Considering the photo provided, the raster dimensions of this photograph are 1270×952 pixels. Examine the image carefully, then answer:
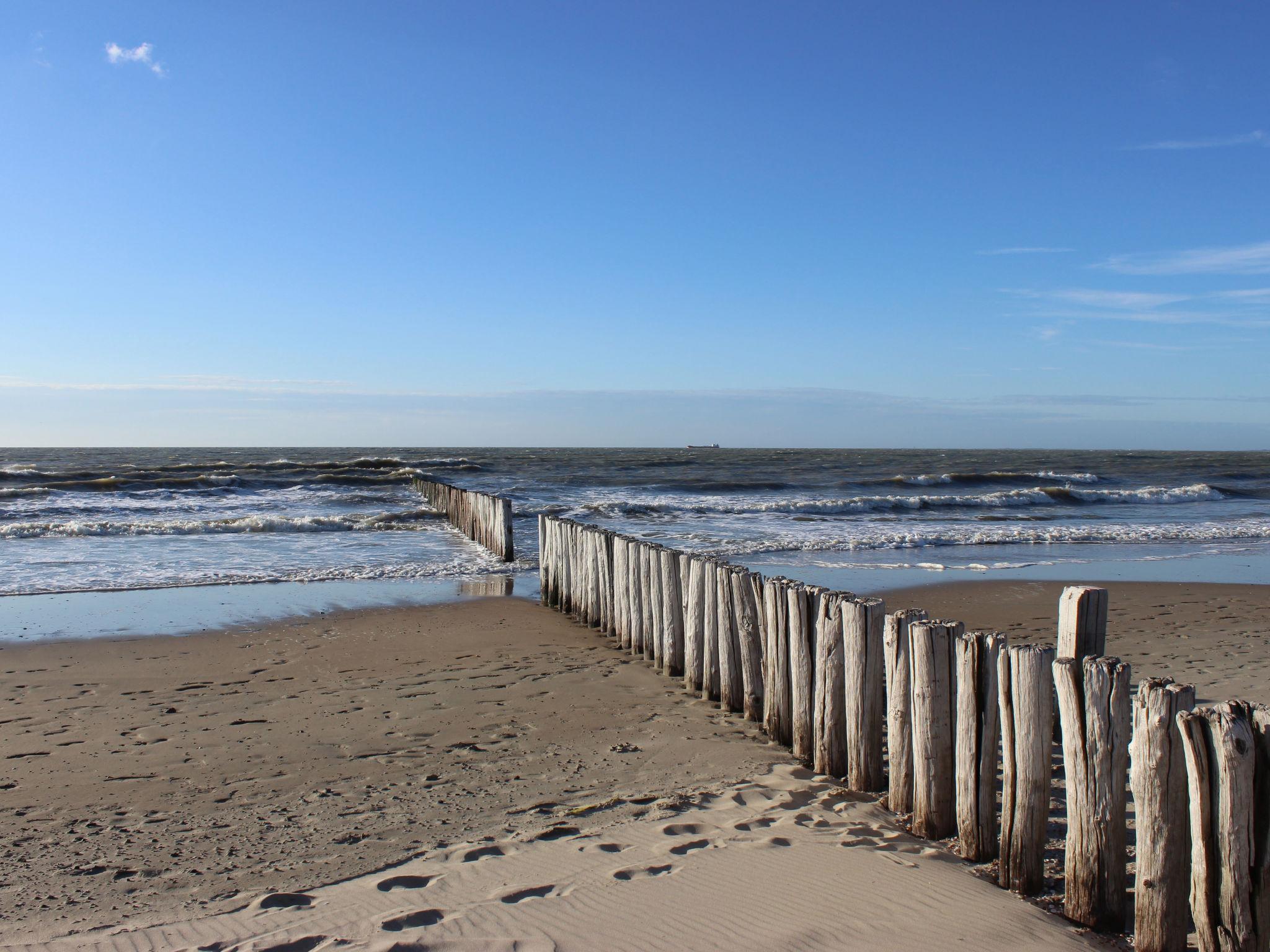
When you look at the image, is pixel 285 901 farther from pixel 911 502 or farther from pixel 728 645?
pixel 911 502

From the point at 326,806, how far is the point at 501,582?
8521mm

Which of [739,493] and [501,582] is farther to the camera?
[739,493]

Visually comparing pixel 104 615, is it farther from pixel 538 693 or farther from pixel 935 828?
pixel 935 828

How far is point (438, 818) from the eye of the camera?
446cm

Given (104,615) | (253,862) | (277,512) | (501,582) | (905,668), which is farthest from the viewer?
(277,512)

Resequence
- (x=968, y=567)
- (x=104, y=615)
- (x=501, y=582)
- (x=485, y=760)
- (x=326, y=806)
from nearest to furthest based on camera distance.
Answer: (x=326, y=806) < (x=485, y=760) < (x=104, y=615) < (x=501, y=582) < (x=968, y=567)

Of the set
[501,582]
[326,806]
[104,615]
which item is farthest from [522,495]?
[326,806]

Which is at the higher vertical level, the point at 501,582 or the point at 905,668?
the point at 905,668

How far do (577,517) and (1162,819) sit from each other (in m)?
22.4

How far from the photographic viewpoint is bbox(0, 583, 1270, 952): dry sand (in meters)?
3.30

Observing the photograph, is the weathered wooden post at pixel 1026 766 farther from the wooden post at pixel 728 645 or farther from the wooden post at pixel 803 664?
the wooden post at pixel 728 645

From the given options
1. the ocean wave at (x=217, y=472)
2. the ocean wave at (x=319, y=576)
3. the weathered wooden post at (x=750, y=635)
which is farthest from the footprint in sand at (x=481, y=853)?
the ocean wave at (x=217, y=472)

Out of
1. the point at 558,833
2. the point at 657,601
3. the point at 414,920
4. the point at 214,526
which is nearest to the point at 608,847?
the point at 558,833

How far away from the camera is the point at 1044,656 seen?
141 inches
